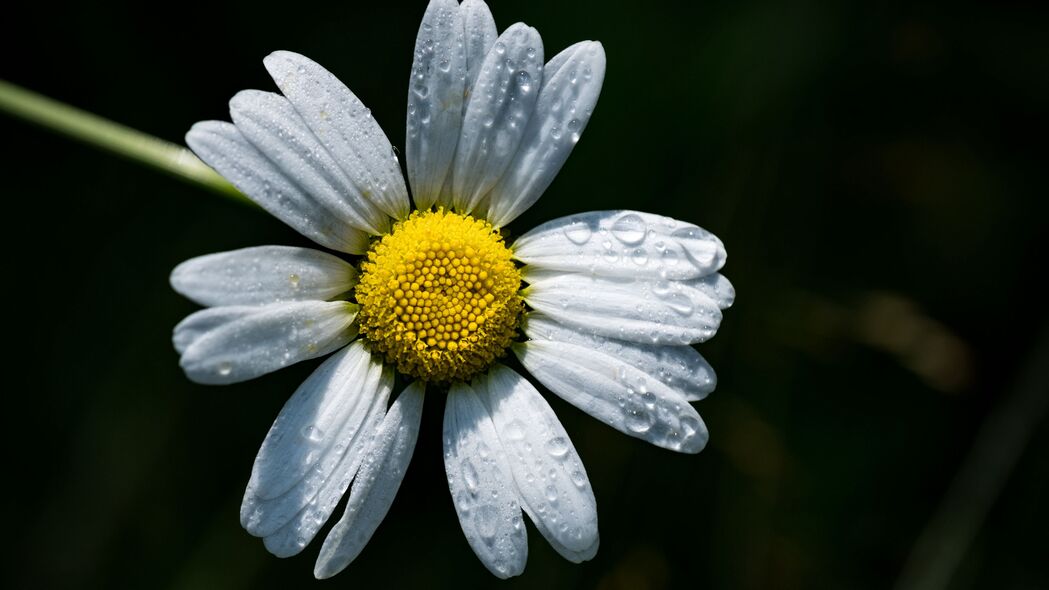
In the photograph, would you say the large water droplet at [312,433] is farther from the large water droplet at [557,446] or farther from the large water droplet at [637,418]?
the large water droplet at [637,418]

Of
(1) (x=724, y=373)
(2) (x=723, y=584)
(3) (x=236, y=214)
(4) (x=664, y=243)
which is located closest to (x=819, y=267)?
(1) (x=724, y=373)

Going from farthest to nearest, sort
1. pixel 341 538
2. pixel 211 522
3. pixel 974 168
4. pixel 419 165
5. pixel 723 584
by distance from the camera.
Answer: pixel 974 168 < pixel 723 584 < pixel 211 522 < pixel 419 165 < pixel 341 538

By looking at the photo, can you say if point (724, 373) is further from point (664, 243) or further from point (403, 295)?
point (403, 295)

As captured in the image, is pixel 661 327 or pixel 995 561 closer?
pixel 661 327

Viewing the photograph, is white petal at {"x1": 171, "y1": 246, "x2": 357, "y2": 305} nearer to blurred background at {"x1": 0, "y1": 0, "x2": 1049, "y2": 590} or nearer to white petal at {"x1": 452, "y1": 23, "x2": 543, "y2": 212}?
white petal at {"x1": 452, "y1": 23, "x2": 543, "y2": 212}

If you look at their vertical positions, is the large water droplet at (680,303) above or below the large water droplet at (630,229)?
below

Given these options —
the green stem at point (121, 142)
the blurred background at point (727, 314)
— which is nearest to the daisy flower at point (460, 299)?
the green stem at point (121, 142)

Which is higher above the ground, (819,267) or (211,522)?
(819,267)
